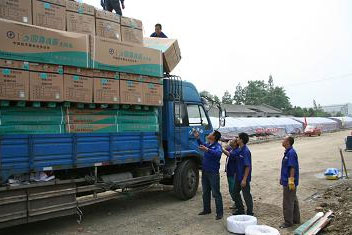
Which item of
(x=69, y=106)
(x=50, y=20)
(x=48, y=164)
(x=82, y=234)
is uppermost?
(x=50, y=20)

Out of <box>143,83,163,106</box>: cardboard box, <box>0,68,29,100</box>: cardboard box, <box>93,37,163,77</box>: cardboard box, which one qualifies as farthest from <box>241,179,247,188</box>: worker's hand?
<box>0,68,29,100</box>: cardboard box

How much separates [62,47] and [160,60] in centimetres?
242

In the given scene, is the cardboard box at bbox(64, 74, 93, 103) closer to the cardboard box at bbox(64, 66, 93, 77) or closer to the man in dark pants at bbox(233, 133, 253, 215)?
the cardboard box at bbox(64, 66, 93, 77)

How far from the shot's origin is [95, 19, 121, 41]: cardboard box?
7125 millimetres

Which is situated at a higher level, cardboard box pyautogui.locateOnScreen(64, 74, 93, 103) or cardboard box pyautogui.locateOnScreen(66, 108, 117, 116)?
cardboard box pyautogui.locateOnScreen(64, 74, 93, 103)

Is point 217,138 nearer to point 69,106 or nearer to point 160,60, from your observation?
point 160,60

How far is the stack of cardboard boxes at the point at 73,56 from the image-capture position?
5828 mm

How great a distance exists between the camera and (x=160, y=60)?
8.13 meters

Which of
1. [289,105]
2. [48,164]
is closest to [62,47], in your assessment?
A: [48,164]

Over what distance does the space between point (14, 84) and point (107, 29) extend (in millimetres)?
2264

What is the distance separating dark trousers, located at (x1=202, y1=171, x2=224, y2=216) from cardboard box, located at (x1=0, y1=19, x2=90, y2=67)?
331cm

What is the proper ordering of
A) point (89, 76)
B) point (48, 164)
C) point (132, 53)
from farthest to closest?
point (132, 53) < point (89, 76) < point (48, 164)

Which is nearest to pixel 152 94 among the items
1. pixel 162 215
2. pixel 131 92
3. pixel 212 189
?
pixel 131 92

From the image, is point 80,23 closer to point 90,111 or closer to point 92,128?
point 90,111
